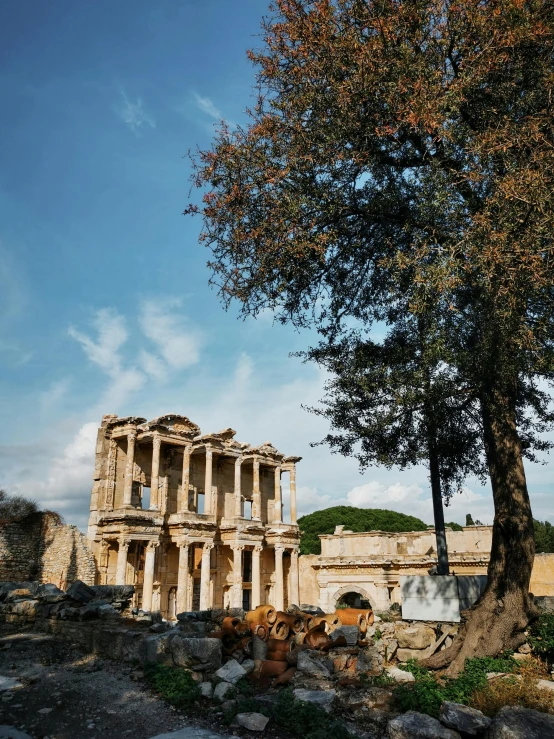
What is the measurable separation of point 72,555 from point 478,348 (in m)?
23.2

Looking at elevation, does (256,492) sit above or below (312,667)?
above

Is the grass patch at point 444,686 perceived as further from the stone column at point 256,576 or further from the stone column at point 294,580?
the stone column at point 294,580

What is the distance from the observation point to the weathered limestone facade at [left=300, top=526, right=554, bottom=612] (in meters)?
31.1

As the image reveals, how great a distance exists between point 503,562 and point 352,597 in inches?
1122

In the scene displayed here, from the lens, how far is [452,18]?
30.0 feet

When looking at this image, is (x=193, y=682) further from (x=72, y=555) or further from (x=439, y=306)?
(x=72, y=555)

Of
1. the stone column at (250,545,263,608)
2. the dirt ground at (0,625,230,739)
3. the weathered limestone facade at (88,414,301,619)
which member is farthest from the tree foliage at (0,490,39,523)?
the dirt ground at (0,625,230,739)

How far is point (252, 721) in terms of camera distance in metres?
5.97

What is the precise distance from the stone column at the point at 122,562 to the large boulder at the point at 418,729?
24.5 metres

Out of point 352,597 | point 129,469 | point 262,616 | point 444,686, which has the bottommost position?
point 352,597

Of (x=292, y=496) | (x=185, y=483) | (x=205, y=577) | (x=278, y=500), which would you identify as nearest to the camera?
(x=205, y=577)

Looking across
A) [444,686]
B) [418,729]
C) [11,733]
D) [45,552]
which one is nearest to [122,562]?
[45,552]

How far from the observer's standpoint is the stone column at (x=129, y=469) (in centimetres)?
3014

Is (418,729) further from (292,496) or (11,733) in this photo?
(292,496)
